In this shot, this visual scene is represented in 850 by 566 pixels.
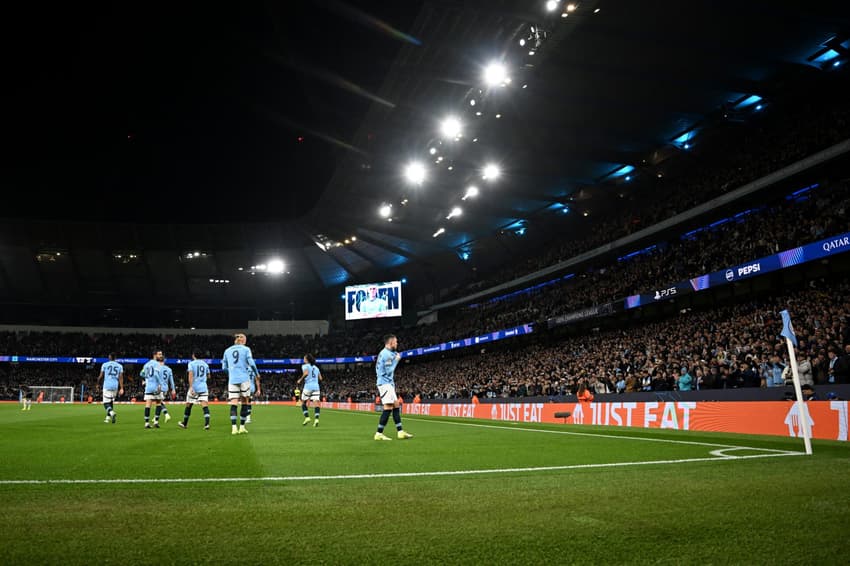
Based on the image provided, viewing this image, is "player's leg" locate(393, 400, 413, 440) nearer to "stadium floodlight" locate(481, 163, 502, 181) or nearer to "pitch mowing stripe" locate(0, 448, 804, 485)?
"pitch mowing stripe" locate(0, 448, 804, 485)

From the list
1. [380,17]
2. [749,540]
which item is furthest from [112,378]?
[749,540]

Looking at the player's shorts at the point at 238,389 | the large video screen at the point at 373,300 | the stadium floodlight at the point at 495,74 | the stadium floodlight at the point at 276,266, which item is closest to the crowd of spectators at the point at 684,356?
the large video screen at the point at 373,300

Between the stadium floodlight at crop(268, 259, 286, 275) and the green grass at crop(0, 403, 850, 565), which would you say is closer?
the green grass at crop(0, 403, 850, 565)

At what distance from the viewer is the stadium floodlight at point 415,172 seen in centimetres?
3299

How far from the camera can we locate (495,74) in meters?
22.7

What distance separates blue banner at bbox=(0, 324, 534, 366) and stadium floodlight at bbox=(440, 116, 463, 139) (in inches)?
634

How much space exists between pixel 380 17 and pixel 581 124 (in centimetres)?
1086

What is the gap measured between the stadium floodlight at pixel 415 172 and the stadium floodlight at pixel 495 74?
1014cm

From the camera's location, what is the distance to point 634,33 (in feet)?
67.4

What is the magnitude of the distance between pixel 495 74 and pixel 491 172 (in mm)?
10768

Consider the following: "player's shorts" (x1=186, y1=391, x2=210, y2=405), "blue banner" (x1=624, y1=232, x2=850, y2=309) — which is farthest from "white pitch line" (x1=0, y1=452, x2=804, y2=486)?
"blue banner" (x1=624, y1=232, x2=850, y2=309)

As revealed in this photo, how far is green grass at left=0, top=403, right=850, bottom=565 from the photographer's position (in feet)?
10.4

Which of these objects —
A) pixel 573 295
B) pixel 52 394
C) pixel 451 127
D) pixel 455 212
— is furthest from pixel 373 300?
pixel 451 127

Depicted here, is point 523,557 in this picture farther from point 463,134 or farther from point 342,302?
point 342,302
